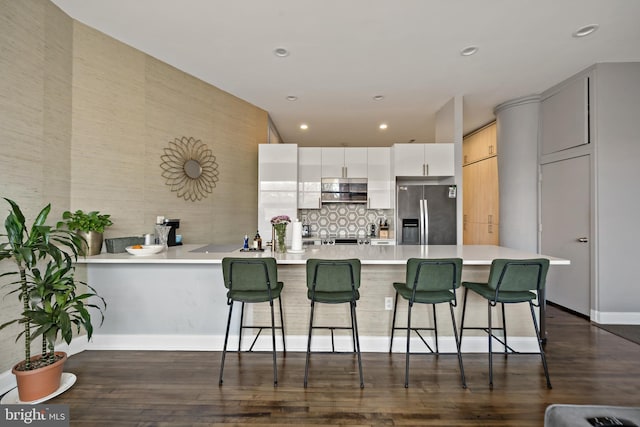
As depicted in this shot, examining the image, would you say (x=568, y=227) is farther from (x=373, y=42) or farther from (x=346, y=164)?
(x=373, y=42)

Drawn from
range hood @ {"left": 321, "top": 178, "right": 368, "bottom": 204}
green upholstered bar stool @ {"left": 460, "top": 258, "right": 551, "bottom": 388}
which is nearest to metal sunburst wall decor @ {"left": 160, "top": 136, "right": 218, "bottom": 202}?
range hood @ {"left": 321, "top": 178, "right": 368, "bottom": 204}

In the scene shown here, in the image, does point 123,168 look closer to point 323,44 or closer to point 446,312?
point 323,44

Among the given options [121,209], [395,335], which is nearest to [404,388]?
[395,335]

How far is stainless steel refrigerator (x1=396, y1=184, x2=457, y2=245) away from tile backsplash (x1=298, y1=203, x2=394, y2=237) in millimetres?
991

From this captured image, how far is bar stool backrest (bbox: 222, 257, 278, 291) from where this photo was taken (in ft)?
7.24

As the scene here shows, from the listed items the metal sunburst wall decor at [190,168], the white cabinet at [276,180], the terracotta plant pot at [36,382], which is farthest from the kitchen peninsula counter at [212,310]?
the white cabinet at [276,180]

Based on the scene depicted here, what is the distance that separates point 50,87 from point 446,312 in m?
4.04

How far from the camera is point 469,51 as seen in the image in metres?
3.06

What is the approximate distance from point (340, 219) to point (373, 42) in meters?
3.05

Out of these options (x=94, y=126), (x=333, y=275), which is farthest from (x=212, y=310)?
(x=94, y=126)

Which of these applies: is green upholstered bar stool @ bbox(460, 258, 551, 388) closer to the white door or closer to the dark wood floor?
the dark wood floor

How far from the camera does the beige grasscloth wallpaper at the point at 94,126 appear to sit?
2201mm

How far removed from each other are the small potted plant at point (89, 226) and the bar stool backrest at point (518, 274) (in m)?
3.35

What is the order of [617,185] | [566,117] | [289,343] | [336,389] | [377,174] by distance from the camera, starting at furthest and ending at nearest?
[377,174] < [566,117] < [617,185] < [289,343] < [336,389]
